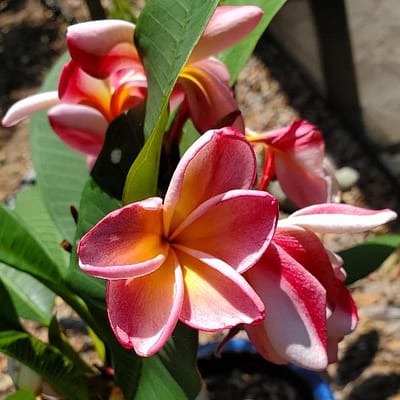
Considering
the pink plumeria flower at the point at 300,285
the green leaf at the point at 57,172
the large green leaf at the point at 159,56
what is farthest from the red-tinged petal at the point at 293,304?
the green leaf at the point at 57,172

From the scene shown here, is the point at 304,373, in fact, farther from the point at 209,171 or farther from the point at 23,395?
the point at 209,171

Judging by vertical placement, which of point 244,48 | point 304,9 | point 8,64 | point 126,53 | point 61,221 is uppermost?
point 126,53

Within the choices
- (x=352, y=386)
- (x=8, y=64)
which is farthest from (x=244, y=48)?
(x=8, y=64)

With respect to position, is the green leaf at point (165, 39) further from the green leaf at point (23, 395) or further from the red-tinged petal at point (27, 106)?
the green leaf at point (23, 395)

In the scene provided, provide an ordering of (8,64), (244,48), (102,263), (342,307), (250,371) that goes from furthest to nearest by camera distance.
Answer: (8,64), (250,371), (244,48), (342,307), (102,263)

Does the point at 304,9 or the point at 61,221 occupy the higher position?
the point at 61,221

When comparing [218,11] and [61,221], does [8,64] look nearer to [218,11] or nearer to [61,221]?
[61,221]

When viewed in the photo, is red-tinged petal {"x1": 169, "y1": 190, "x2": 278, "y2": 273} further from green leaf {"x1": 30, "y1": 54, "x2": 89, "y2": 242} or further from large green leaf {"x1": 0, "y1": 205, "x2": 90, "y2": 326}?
green leaf {"x1": 30, "y1": 54, "x2": 89, "y2": 242}
